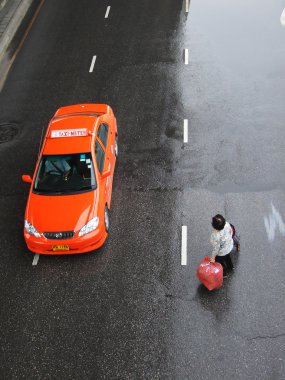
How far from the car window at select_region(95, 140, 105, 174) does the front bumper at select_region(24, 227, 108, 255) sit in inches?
58.1

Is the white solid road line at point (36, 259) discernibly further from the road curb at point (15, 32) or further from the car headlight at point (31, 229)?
the road curb at point (15, 32)

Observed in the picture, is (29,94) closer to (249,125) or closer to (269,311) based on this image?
(249,125)

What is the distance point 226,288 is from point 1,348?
4.28 metres

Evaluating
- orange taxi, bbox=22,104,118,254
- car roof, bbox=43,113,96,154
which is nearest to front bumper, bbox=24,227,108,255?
orange taxi, bbox=22,104,118,254

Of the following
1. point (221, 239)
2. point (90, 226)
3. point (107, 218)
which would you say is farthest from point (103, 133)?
point (221, 239)

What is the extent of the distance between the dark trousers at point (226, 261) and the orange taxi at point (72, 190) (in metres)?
2.46

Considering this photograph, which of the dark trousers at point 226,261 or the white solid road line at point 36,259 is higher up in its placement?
the dark trousers at point 226,261

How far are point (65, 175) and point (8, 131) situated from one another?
462 centimetres

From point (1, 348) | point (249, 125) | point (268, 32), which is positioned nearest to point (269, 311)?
point (1, 348)

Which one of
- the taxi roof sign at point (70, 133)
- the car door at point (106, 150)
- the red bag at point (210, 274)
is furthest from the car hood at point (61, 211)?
the red bag at point (210, 274)

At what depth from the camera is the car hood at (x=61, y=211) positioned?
968 cm

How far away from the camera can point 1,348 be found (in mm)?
8664

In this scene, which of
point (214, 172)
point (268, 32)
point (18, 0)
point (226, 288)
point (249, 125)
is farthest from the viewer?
point (18, 0)

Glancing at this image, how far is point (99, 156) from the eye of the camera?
10750 mm
